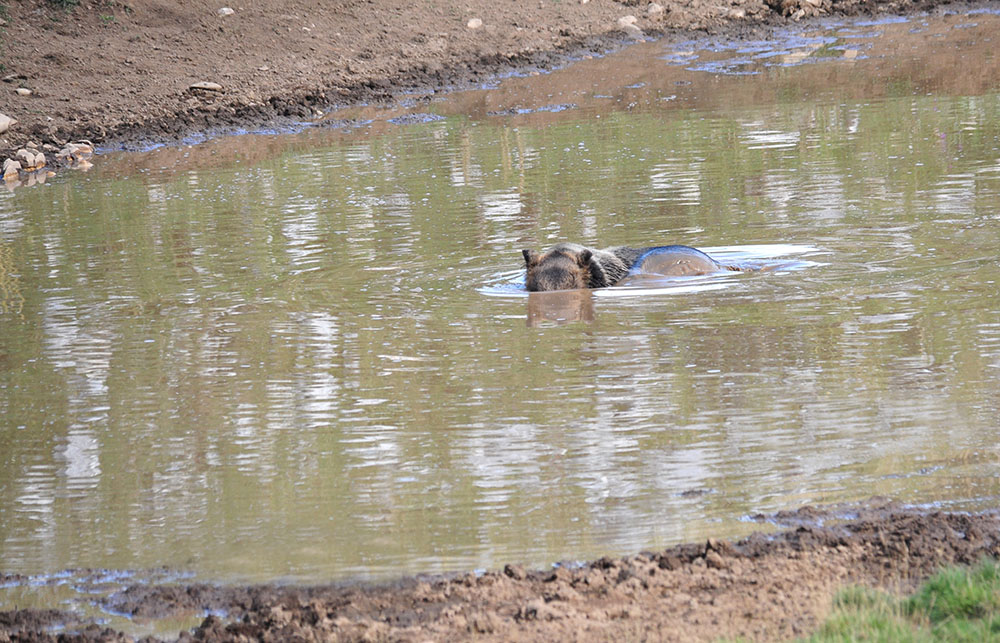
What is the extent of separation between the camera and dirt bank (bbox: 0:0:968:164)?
829 inches

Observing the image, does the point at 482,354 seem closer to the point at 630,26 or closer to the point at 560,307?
the point at 560,307

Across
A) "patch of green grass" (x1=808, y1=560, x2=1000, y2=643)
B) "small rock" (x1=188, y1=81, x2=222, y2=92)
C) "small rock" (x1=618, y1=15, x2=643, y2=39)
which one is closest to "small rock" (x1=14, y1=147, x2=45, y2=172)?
"small rock" (x1=188, y1=81, x2=222, y2=92)

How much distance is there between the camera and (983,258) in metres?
9.70

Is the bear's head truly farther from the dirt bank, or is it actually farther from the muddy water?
the dirt bank

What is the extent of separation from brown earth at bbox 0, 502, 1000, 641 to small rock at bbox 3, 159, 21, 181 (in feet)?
46.7

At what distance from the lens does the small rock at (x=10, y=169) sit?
1811 centimetres

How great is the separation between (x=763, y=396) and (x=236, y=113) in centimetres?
1580

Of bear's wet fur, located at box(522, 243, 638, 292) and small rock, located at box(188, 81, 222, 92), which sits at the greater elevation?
small rock, located at box(188, 81, 222, 92)

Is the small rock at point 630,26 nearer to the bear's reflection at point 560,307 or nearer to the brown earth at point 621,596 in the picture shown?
the bear's reflection at point 560,307

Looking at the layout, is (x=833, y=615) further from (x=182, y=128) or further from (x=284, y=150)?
(x=182, y=128)

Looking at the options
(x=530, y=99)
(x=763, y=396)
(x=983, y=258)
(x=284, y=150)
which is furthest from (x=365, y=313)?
(x=530, y=99)

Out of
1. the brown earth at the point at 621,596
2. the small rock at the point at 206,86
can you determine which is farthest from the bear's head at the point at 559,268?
the small rock at the point at 206,86

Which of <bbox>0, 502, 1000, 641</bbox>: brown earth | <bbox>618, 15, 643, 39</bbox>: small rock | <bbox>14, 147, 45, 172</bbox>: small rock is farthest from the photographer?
<bbox>618, 15, 643, 39</bbox>: small rock

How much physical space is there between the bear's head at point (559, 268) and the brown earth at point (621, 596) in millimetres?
4842
